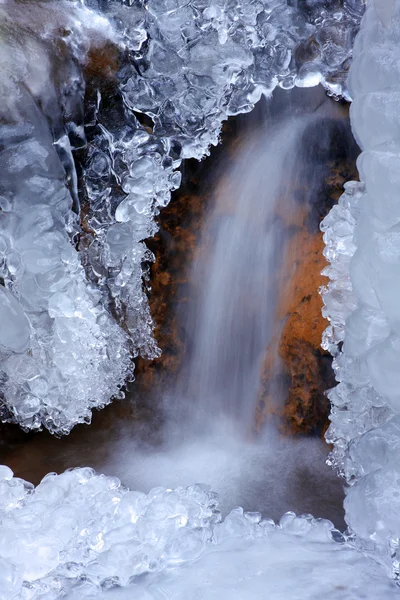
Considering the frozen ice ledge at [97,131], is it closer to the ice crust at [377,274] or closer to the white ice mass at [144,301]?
the white ice mass at [144,301]

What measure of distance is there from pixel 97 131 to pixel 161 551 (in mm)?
936

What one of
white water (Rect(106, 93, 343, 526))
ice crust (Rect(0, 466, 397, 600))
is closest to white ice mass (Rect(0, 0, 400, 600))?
ice crust (Rect(0, 466, 397, 600))

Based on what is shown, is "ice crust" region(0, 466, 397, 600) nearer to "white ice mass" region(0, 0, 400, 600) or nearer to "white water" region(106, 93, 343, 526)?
"white ice mass" region(0, 0, 400, 600)

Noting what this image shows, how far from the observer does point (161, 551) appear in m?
1.06

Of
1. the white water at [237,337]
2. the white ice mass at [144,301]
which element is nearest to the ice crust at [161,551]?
the white ice mass at [144,301]

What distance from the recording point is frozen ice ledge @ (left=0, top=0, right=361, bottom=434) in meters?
1.36

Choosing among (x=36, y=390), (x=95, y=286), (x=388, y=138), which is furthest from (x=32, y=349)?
(x=388, y=138)

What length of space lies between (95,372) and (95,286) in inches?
8.6

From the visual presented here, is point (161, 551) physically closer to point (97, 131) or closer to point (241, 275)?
point (241, 275)

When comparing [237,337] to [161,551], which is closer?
[161,551]

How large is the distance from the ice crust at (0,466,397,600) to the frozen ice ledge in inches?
15.5

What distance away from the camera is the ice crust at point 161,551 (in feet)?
3.20

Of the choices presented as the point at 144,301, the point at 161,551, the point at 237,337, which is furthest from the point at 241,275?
the point at 161,551

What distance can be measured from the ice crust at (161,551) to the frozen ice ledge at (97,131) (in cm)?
39
